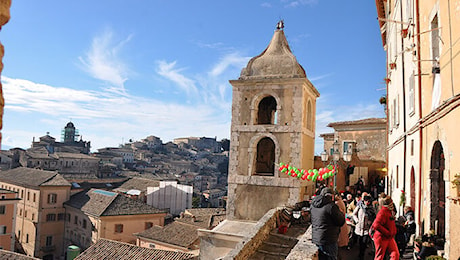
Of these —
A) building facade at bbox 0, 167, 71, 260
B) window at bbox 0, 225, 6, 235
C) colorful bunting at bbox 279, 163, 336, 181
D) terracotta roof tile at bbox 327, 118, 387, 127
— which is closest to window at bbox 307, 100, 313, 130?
colorful bunting at bbox 279, 163, 336, 181

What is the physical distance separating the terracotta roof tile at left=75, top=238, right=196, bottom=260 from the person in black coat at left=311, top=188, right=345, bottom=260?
1713 centimetres

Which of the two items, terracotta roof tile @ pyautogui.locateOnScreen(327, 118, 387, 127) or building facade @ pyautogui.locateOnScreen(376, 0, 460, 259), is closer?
building facade @ pyautogui.locateOnScreen(376, 0, 460, 259)

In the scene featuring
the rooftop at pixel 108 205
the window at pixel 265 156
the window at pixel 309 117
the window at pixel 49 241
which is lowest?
the window at pixel 49 241

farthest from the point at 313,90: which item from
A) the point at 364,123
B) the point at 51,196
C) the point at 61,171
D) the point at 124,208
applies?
the point at 61,171

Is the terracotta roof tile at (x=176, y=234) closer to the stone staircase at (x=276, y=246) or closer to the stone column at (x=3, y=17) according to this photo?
the stone staircase at (x=276, y=246)

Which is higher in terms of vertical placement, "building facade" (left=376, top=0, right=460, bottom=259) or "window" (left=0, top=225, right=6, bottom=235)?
"building facade" (left=376, top=0, right=460, bottom=259)

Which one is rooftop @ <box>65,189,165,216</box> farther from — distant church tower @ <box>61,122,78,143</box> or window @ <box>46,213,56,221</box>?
distant church tower @ <box>61,122,78,143</box>

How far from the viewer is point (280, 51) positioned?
1808cm

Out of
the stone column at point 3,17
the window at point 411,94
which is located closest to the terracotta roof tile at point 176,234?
the window at point 411,94

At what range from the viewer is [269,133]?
55.5 feet

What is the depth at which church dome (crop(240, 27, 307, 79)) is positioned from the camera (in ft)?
55.6

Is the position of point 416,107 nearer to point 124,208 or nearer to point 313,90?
point 313,90

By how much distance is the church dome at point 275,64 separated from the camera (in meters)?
17.0

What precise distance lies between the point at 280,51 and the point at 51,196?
40.2 m
